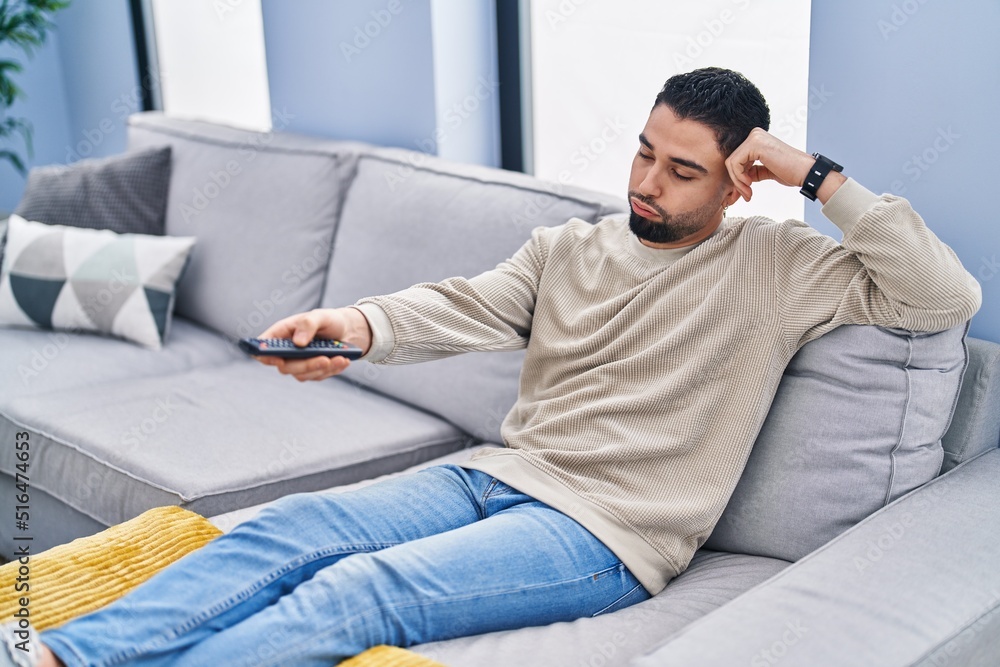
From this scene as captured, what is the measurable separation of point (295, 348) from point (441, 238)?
835 mm

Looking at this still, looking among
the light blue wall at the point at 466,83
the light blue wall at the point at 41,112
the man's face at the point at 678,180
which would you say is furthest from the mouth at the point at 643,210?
the light blue wall at the point at 41,112

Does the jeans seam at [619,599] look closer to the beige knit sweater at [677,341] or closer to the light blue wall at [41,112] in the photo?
the beige knit sweater at [677,341]

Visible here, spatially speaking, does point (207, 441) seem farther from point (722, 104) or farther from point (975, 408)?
point (975, 408)

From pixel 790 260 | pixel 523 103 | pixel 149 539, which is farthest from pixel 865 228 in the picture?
pixel 523 103

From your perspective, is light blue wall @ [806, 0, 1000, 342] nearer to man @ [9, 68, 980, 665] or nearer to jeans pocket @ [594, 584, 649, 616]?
man @ [9, 68, 980, 665]

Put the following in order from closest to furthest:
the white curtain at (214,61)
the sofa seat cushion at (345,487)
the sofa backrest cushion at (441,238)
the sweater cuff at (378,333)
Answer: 1. the sweater cuff at (378,333)
2. the sofa seat cushion at (345,487)
3. the sofa backrest cushion at (441,238)
4. the white curtain at (214,61)

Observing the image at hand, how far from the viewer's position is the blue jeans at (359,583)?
121 centimetres

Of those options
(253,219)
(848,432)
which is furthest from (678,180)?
(253,219)

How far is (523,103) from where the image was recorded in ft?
8.64

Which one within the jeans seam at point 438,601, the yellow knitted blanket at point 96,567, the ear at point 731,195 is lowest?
the yellow knitted blanket at point 96,567

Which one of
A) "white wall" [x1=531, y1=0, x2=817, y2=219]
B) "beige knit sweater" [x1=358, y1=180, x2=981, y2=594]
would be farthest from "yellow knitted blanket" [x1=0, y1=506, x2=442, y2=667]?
"white wall" [x1=531, y1=0, x2=817, y2=219]

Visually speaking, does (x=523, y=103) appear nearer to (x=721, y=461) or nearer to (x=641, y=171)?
(x=641, y=171)

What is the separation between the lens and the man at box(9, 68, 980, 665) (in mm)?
1286

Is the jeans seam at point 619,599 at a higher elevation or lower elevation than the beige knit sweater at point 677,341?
lower
